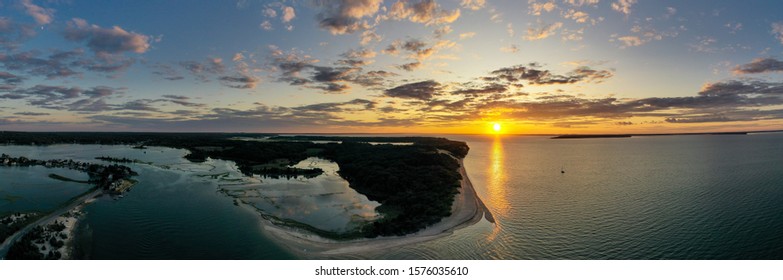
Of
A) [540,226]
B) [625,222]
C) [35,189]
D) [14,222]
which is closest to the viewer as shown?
[14,222]

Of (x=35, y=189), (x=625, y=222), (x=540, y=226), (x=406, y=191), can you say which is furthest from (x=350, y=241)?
(x=35, y=189)

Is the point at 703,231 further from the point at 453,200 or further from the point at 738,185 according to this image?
the point at 738,185

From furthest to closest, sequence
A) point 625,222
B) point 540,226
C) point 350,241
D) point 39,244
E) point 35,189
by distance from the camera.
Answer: point 35,189
point 625,222
point 540,226
point 350,241
point 39,244

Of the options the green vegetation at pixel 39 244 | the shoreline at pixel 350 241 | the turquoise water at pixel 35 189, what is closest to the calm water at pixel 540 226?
the shoreline at pixel 350 241

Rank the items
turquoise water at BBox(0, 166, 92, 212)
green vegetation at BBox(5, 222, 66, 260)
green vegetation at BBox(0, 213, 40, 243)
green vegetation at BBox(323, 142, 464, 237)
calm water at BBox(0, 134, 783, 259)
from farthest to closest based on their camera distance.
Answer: turquoise water at BBox(0, 166, 92, 212) → green vegetation at BBox(323, 142, 464, 237) → green vegetation at BBox(0, 213, 40, 243) → calm water at BBox(0, 134, 783, 259) → green vegetation at BBox(5, 222, 66, 260)

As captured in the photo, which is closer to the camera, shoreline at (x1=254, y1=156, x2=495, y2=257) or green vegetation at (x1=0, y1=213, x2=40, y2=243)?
shoreline at (x1=254, y1=156, x2=495, y2=257)

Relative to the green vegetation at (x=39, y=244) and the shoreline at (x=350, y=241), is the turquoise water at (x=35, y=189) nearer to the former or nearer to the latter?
the green vegetation at (x=39, y=244)

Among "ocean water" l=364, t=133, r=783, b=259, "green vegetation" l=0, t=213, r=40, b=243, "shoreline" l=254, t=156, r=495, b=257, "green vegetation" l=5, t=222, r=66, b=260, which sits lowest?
"ocean water" l=364, t=133, r=783, b=259

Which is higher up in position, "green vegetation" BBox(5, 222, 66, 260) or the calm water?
"green vegetation" BBox(5, 222, 66, 260)

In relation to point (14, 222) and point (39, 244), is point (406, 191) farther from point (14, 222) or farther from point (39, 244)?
point (14, 222)

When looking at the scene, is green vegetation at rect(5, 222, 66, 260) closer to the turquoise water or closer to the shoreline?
the turquoise water

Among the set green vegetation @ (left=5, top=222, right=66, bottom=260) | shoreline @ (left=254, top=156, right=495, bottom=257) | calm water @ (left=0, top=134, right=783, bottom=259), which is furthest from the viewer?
shoreline @ (left=254, top=156, right=495, bottom=257)

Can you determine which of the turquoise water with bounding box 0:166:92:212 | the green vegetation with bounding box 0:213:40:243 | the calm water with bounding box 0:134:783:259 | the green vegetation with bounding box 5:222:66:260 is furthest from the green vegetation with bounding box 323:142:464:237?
the turquoise water with bounding box 0:166:92:212
